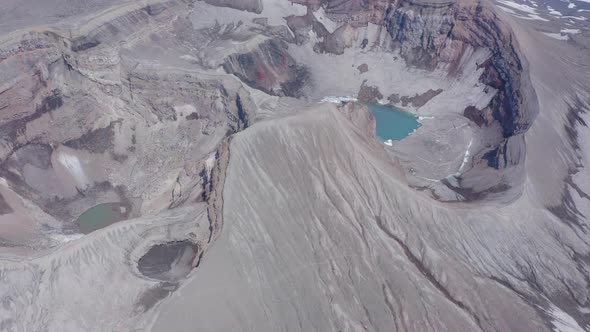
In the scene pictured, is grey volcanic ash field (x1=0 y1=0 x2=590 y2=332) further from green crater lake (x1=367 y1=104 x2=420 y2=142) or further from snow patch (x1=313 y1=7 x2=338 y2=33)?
green crater lake (x1=367 y1=104 x2=420 y2=142)

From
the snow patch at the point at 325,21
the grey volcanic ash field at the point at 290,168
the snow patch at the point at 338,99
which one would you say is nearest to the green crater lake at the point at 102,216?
the grey volcanic ash field at the point at 290,168

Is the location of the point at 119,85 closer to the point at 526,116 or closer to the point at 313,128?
the point at 313,128

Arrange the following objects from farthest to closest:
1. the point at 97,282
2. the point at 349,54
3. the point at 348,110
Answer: the point at 349,54 < the point at 348,110 < the point at 97,282

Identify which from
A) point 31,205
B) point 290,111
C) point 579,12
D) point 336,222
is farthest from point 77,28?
point 579,12

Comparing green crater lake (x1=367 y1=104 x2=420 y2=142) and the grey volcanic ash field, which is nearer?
the grey volcanic ash field

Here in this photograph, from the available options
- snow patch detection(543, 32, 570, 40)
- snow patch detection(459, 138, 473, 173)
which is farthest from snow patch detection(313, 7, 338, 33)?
snow patch detection(543, 32, 570, 40)

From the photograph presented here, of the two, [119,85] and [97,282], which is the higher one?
[119,85]
